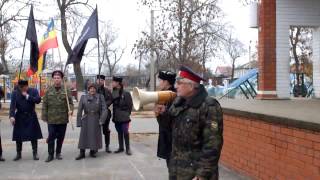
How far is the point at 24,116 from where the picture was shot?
35.4 feet

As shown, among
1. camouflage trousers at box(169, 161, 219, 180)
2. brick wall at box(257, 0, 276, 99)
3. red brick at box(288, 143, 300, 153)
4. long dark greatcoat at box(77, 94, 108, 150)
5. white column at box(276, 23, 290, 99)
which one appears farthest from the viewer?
white column at box(276, 23, 290, 99)

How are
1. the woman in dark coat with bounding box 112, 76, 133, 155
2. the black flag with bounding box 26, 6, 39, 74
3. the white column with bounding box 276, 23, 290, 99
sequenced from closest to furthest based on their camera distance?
the woman in dark coat with bounding box 112, 76, 133, 155 < the black flag with bounding box 26, 6, 39, 74 < the white column with bounding box 276, 23, 290, 99

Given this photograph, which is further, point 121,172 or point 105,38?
point 105,38

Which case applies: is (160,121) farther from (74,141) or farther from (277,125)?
(74,141)

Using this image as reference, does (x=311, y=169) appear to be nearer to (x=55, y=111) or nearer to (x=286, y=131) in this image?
(x=286, y=131)

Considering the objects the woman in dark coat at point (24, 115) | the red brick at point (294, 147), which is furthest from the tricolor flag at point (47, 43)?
the red brick at point (294, 147)

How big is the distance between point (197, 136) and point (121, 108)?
22.1ft

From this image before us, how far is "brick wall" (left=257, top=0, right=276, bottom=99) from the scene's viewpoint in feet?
40.4

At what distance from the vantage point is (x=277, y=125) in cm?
712

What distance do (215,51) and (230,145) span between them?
2451 cm

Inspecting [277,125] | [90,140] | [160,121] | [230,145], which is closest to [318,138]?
[277,125]

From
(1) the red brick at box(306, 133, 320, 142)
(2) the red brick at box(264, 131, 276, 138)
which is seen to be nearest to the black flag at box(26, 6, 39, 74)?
(2) the red brick at box(264, 131, 276, 138)

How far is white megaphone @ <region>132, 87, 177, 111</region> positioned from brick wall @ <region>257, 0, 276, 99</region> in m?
7.01

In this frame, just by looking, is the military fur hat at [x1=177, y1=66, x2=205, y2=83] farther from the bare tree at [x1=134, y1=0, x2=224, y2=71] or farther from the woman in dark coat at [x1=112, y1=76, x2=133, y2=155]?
the bare tree at [x1=134, y1=0, x2=224, y2=71]
